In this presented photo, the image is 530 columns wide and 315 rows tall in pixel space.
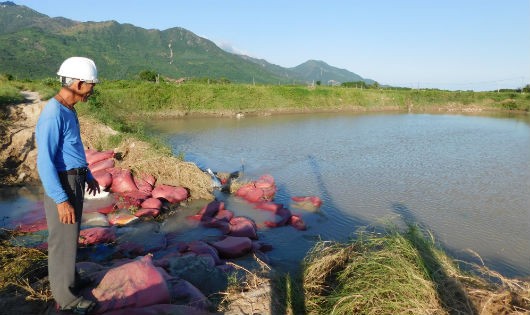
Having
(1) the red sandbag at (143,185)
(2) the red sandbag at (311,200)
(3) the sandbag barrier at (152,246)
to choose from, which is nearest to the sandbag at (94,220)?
(3) the sandbag barrier at (152,246)

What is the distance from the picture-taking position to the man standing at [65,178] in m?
2.42

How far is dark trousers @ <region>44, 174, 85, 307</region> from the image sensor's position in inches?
99.2

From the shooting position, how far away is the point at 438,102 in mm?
35969

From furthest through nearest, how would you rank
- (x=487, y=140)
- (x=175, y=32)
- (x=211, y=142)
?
1. (x=175, y=32)
2. (x=487, y=140)
3. (x=211, y=142)

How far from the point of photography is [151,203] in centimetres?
636

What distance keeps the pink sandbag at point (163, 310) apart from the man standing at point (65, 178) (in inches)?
10.0

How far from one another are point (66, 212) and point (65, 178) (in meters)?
0.24

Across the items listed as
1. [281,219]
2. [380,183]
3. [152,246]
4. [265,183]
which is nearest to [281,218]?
[281,219]

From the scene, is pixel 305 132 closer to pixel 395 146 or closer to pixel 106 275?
pixel 395 146

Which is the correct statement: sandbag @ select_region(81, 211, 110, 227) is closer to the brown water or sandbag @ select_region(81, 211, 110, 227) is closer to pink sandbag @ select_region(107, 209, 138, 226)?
pink sandbag @ select_region(107, 209, 138, 226)

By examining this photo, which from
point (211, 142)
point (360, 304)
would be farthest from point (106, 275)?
point (211, 142)

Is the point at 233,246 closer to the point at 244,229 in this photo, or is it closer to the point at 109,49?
the point at 244,229

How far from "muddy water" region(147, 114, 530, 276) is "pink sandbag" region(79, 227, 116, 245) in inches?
87.1

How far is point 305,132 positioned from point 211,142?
573cm
